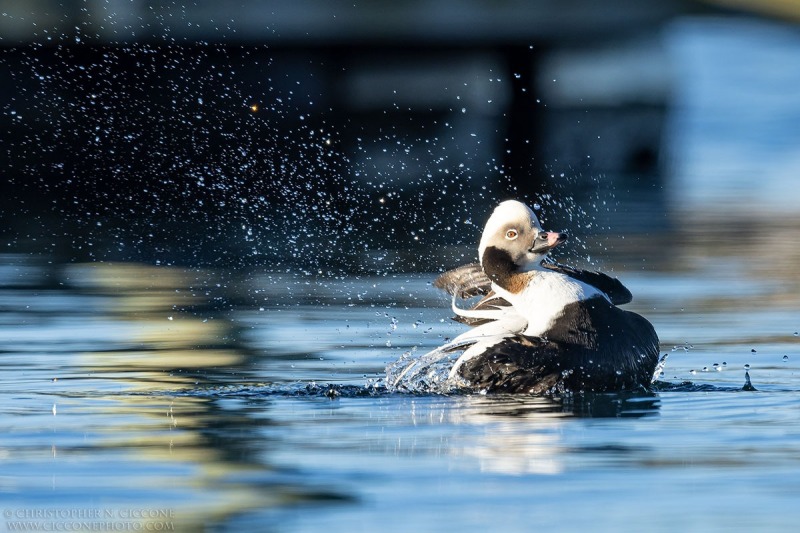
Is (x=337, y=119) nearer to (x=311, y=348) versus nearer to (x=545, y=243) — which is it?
(x=311, y=348)

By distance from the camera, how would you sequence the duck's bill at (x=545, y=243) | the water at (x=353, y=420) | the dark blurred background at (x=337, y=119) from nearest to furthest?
1. the water at (x=353, y=420)
2. the duck's bill at (x=545, y=243)
3. the dark blurred background at (x=337, y=119)

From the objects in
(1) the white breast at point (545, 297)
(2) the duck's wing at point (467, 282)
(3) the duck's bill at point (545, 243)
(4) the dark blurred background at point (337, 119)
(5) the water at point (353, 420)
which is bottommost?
(5) the water at point (353, 420)

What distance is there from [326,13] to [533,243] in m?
10.4

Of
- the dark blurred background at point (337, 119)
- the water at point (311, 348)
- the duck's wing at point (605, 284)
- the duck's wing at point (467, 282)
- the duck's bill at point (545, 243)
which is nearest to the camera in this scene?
the water at point (311, 348)

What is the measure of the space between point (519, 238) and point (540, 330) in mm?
456

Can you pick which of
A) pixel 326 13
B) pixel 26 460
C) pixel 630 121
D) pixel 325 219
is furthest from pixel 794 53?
pixel 26 460

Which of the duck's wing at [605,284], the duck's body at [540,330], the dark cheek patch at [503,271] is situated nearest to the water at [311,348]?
the duck's body at [540,330]

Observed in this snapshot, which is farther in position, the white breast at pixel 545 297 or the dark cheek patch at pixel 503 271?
the dark cheek patch at pixel 503 271

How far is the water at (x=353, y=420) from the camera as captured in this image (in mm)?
5078

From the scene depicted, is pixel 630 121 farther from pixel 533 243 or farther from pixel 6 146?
pixel 533 243

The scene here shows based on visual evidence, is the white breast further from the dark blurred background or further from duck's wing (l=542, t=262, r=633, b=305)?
the dark blurred background

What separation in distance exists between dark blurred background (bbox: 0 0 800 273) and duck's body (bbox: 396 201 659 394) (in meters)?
6.75

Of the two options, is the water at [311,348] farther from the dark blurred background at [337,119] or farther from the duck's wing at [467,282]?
the duck's wing at [467,282]

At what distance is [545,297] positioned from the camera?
25.4 feet
